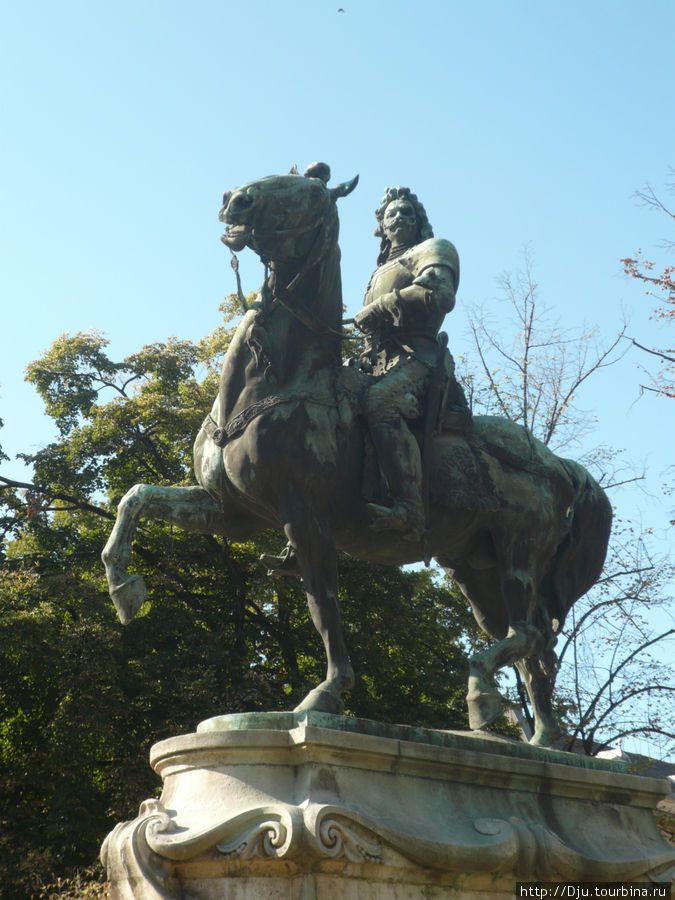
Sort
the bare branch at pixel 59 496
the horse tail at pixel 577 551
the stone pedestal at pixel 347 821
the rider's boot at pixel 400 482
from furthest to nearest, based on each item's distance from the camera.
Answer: the bare branch at pixel 59 496, the horse tail at pixel 577 551, the rider's boot at pixel 400 482, the stone pedestal at pixel 347 821

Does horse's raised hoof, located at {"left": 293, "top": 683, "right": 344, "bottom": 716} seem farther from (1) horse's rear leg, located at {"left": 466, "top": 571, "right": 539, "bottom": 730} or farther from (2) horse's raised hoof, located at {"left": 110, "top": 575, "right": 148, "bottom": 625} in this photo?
(2) horse's raised hoof, located at {"left": 110, "top": 575, "right": 148, "bottom": 625}

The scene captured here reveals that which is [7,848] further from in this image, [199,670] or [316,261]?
[316,261]

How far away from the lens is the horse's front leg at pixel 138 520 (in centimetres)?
627

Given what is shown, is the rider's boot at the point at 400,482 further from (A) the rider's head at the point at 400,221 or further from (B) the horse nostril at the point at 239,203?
(A) the rider's head at the point at 400,221

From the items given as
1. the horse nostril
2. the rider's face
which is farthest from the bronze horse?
the rider's face

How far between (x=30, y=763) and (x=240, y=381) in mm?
11378

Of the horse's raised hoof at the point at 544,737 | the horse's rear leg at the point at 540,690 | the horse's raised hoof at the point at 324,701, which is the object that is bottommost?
the horse's raised hoof at the point at 324,701

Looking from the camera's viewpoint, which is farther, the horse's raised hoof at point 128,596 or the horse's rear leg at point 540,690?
the horse's rear leg at point 540,690

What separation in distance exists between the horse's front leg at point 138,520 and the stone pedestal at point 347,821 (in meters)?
1.07

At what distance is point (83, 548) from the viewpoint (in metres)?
19.1

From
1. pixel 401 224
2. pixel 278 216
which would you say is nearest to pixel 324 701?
pixel 278 216

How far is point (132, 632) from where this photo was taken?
1717 cm

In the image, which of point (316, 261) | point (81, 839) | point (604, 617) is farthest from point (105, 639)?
point (316, 261)

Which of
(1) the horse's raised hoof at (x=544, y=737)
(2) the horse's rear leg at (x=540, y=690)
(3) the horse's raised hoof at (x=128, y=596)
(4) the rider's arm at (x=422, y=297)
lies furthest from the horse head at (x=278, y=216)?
(1) the horse's raised hoof at (x=544, y=737)
